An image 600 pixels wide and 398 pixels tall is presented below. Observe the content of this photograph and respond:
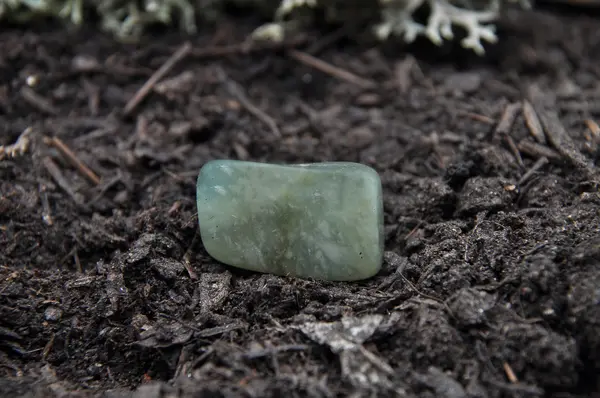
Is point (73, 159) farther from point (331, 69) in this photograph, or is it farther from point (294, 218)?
point (331, 69)

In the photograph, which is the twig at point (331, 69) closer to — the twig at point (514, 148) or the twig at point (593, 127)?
the twig at point (514, 148)

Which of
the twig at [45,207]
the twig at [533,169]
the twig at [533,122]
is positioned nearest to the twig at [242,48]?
the twig at [45,207]

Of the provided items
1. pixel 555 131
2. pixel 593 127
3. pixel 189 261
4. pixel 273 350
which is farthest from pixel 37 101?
pixel 593 127

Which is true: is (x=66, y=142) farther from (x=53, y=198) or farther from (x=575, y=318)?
(x=575, y=318)

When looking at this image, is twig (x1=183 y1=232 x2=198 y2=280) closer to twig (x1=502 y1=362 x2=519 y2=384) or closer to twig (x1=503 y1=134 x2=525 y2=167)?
twig (x1=502 y1=362 x2=519 y2=384)

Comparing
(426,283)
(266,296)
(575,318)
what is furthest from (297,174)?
(575,318)

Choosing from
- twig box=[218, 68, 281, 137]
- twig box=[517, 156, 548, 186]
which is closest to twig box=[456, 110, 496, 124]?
twig box=[517, 156, 548, 186]
